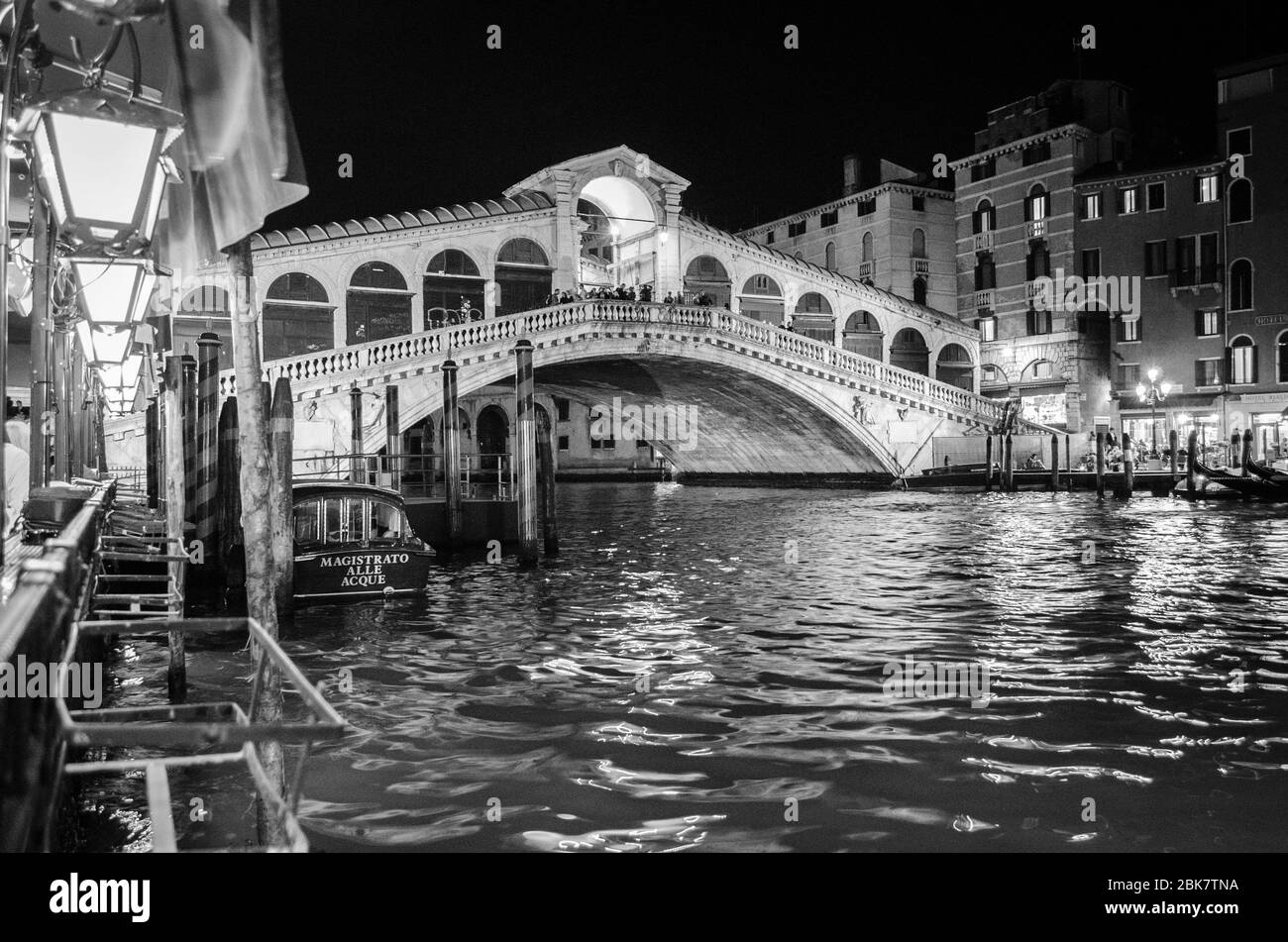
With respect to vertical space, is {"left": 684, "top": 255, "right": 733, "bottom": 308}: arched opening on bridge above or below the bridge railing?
above

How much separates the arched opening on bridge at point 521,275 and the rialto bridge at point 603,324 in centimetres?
6

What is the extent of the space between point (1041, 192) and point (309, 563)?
30839mm

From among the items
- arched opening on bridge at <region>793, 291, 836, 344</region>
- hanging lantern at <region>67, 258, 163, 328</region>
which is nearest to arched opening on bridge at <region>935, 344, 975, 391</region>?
arched opening on bridge at <region>793, 291, 836, 344</region>

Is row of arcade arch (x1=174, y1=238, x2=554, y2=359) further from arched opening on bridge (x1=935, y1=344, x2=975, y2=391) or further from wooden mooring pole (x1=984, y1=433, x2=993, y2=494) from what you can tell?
arched opening on bridge (x1=935, y1=344, x2=975, y2=391)

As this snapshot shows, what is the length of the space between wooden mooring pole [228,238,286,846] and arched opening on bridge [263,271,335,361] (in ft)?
67.6

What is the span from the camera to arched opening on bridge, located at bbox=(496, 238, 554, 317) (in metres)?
28.4

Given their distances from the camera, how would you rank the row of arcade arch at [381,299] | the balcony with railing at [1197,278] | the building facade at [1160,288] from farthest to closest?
the building facade at [1160,288] < the balcony with railing at [1197,278] < the row of arcade arch at [381,299]

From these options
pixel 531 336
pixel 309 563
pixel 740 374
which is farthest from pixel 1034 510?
pixel 309 563

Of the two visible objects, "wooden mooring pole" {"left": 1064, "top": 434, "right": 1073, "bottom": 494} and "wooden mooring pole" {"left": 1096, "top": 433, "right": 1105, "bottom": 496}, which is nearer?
"wooden mooring pole" {"left": 1096, "top": 433, "right": 1105, "bottom": 496}

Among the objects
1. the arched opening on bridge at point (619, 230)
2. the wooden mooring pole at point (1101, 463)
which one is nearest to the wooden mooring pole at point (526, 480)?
the wooden mooring pole at point (1101, 463)

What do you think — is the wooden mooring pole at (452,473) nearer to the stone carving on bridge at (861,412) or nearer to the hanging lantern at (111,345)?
the hanging lantern at (111,345)

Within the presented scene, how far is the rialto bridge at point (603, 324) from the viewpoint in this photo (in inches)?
864

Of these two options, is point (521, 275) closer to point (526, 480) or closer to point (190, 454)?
point (526, 480)
